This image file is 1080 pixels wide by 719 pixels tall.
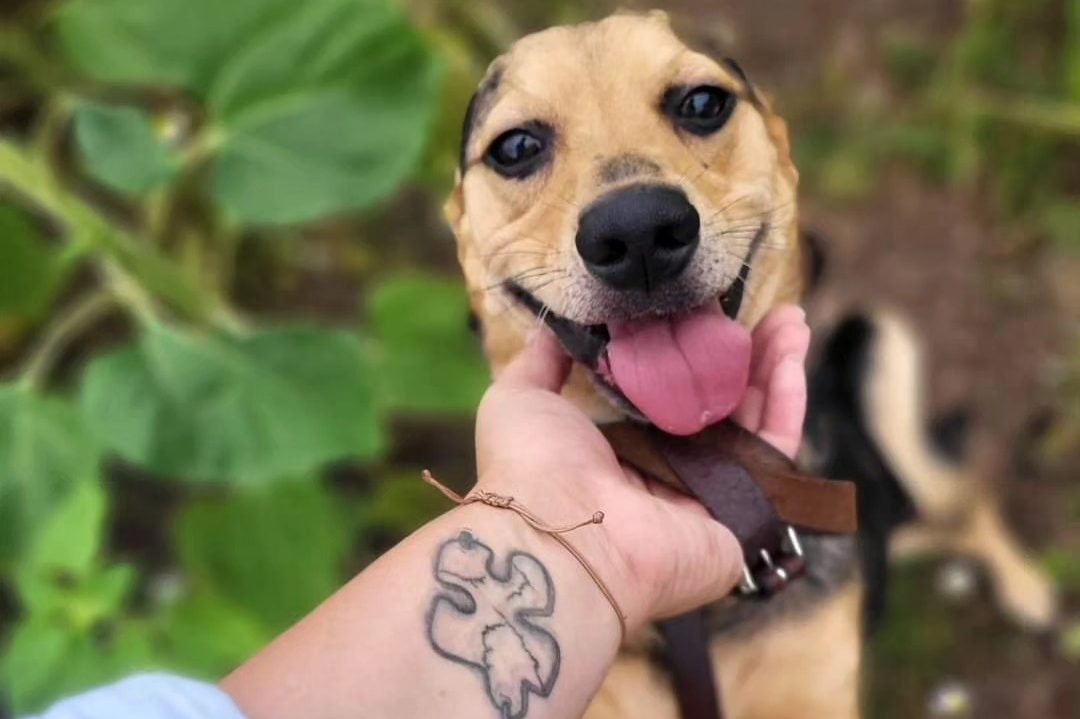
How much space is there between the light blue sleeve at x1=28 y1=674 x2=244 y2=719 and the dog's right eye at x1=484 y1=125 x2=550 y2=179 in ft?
2.90

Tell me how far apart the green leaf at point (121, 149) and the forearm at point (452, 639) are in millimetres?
1139

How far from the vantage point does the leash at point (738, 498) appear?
152 centimetres

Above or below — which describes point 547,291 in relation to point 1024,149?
above

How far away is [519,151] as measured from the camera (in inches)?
64.7

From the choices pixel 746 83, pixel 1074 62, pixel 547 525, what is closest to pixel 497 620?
pixel 547 525

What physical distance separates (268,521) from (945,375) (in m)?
2.05

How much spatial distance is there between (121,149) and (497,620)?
136 centimetres

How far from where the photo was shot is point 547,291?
5.08 feet

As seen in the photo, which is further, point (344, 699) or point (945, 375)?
point (945, 375)

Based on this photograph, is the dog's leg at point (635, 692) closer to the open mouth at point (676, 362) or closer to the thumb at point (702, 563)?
the thumb at point (702, 563)

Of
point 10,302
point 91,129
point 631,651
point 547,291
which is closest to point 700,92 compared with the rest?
point 547,291

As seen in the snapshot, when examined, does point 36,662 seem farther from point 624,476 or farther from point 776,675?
point 776,675

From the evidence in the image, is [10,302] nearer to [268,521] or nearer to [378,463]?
[268,521]

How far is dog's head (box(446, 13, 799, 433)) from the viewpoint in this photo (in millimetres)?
1473
